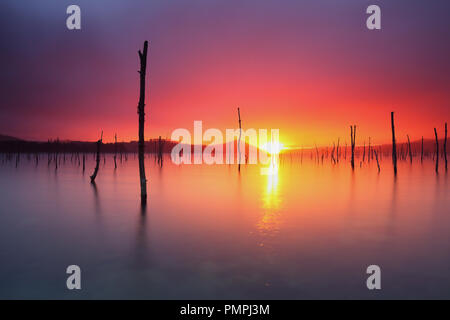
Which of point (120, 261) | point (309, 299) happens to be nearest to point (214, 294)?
point (309, 299)

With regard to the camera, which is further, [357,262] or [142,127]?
[142,127]

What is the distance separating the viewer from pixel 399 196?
51.7 feet

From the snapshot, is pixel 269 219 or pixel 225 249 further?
pixel 269 219

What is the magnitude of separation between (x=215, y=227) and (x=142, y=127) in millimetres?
5466

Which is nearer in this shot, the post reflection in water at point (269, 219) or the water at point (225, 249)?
the water at point (225, 249)

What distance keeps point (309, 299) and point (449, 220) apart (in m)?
9.33

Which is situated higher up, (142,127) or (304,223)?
(142,127)

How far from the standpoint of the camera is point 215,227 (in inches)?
355

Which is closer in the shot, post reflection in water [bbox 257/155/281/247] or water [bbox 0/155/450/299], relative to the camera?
water [bbox 0/155/450/299]
